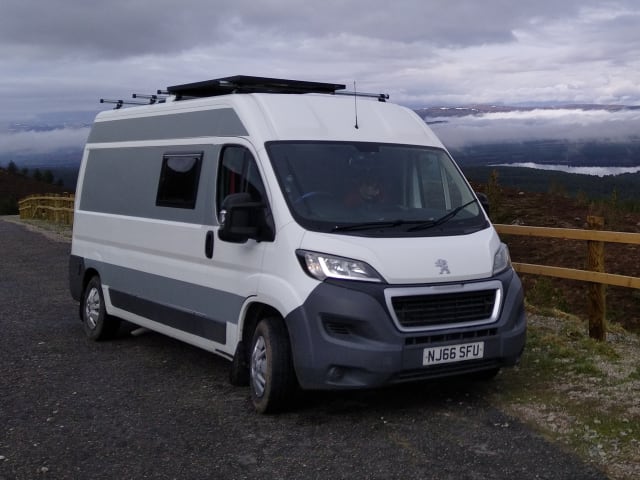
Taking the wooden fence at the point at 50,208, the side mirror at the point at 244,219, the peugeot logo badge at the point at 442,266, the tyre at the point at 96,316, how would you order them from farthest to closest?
the wooden fence at the point at 50,208 < the tyre at the point at 96,316 < the side mirror at the point at 244,219 < the peugeot logo badge at the point at 442,266

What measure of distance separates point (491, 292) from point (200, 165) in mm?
2594

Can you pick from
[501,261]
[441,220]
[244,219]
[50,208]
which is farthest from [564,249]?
[50,208]

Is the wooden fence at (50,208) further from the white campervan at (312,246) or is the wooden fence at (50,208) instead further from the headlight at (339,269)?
the headlight at (339,269)

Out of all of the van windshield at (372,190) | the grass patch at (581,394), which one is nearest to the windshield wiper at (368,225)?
the van windshield at (372,190)

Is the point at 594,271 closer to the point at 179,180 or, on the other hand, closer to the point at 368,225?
the point at 368,225

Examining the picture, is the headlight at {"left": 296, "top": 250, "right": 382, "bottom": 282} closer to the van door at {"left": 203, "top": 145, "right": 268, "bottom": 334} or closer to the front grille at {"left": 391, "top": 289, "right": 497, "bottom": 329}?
the front grille at {"left": 391, "top": 289, "right": 497, "bottom": 329}

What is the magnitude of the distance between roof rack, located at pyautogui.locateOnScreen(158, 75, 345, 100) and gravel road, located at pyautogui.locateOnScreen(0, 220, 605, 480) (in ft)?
8.08

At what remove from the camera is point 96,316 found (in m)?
A: 8.94

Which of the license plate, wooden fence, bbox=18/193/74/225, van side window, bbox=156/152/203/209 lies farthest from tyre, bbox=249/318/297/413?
wooden fence, bbox=18/193/74/225

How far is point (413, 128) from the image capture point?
7109 mm

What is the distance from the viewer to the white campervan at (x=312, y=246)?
5629 millimetres

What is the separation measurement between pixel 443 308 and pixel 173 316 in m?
2.62

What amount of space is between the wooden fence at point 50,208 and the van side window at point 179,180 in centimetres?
2153

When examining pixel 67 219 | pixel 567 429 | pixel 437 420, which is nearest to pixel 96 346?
pixel 437 420
